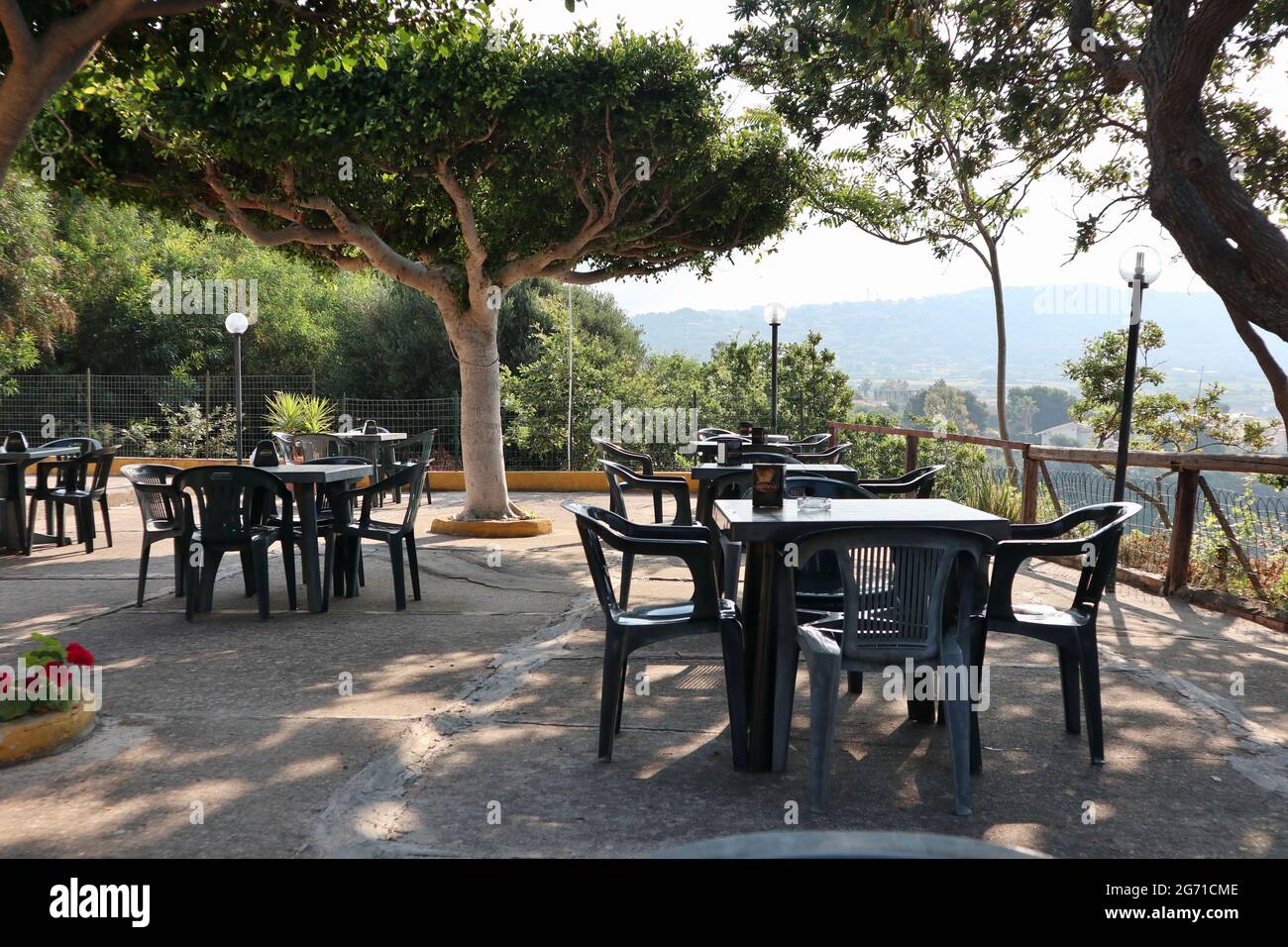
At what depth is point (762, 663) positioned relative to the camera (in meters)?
3.33

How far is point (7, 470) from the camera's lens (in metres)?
8.22

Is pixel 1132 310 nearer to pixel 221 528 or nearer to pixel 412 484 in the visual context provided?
pixel 412 484

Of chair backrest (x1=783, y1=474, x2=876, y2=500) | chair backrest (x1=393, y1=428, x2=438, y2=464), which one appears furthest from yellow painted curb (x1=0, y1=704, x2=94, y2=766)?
chair backrest (x1=393, y1=428, x2=438, y2=464)

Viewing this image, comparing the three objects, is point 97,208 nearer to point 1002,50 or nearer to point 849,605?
point 1002,50

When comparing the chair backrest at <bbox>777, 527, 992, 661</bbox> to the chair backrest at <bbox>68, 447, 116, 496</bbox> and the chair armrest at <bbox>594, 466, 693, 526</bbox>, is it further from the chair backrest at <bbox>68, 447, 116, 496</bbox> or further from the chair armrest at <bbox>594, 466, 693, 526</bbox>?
the chair backrest at <bbox>68, 447, 116, 496</bbox>

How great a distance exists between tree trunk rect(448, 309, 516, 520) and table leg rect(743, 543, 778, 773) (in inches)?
280

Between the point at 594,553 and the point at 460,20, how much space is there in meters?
3.86

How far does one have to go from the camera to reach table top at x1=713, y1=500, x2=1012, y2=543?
3314mm

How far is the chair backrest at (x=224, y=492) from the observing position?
5.63m

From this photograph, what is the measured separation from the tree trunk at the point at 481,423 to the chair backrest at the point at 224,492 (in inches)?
173

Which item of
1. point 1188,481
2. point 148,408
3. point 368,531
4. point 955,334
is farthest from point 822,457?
point 955,334

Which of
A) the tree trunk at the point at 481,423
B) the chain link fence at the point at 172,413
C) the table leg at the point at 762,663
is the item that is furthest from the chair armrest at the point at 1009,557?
the chain link fence at the point at 172,413

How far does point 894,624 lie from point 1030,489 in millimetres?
6302
